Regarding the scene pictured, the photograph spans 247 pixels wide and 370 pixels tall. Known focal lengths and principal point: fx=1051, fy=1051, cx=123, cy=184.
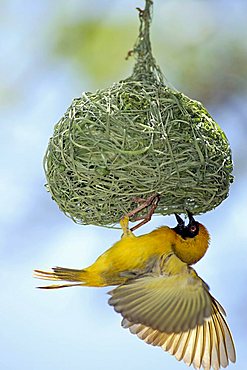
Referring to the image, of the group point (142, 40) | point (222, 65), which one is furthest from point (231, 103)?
point (142, 40)

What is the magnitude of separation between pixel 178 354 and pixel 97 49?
3.26 ft

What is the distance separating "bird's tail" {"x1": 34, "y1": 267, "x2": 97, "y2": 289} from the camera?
3117 millimetres

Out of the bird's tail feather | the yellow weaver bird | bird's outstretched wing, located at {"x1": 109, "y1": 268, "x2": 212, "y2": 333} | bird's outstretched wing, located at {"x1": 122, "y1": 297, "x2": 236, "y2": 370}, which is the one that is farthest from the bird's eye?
the bird's tail feather

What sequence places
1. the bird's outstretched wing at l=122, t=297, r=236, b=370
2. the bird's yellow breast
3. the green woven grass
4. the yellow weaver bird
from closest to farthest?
the green woven grass → the yellow weaver bird → the bird's yellow breast → the bird's outstretched wing at l=122, t=297, r=236, b=370

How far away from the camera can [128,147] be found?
2.92 m

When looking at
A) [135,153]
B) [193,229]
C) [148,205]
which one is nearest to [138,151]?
[135,153]

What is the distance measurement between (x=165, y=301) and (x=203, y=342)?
1.10 ft

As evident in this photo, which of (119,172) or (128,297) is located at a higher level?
(119,172)

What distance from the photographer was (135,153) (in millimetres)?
2902

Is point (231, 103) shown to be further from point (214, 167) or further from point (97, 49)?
point (97, 49)

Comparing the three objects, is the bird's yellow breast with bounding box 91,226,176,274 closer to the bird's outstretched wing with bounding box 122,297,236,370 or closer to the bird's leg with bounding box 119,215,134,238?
the bird's leg with bounding box 119,215,134,238

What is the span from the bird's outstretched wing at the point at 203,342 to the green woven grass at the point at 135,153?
43 centimetres

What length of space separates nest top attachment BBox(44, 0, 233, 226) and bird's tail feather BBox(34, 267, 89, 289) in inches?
6.4

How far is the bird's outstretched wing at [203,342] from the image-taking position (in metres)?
3.29
